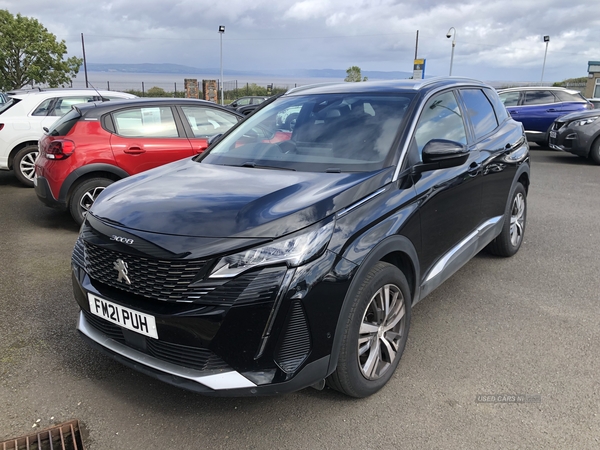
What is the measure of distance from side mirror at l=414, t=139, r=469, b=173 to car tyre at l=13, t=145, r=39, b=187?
7563mm

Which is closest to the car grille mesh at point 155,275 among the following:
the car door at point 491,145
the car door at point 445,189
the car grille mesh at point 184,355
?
the car grille mesh at point 184,355

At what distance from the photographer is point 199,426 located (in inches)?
101

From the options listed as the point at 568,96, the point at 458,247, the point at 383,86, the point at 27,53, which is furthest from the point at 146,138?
the point at 27,53

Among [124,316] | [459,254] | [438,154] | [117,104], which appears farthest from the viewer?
[117,104]

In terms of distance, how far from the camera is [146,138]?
20.4ft

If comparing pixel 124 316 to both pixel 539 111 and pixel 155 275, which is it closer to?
pixel 155 275

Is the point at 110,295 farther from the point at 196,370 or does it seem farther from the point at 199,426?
the point at 199,426

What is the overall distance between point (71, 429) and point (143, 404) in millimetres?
373

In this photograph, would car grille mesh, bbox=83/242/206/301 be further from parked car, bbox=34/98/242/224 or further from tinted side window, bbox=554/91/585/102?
tinted side window, bbox=554/91/585/102

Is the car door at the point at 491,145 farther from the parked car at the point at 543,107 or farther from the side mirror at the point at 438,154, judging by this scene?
the parked car at the point at 543,107

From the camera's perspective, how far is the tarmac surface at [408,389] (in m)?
2.49

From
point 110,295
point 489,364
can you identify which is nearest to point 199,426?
point 110,295

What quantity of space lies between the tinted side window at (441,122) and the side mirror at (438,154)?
0.14 metres

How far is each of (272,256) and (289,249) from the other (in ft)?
0.28
